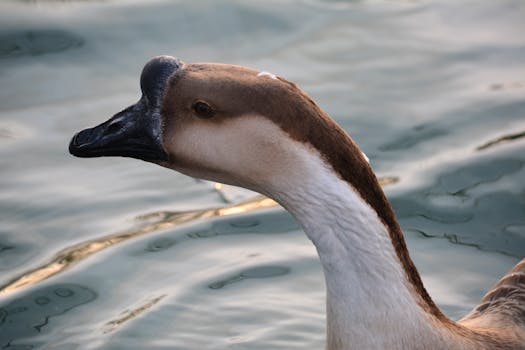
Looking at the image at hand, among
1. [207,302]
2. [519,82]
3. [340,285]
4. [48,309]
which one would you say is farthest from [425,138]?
[340,285]

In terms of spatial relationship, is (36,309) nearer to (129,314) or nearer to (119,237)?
(129,314)

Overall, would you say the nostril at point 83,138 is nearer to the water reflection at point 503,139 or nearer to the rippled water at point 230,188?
the rippled water at point 230,188

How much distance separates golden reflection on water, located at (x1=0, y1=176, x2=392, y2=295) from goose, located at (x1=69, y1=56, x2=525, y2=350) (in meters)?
1.93

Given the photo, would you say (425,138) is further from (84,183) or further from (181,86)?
(181,86)

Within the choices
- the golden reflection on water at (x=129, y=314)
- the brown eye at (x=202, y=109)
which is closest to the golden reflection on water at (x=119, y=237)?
the golden reflection on water at (x=129, y=314)

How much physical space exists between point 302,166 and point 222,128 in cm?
36

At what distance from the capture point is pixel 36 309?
5.65 metres

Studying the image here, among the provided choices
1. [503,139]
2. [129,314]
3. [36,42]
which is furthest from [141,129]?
[36,42]

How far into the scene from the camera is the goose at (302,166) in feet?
12.2

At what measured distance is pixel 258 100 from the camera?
3.77 metres

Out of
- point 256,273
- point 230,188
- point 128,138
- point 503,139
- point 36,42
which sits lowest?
point 256,273

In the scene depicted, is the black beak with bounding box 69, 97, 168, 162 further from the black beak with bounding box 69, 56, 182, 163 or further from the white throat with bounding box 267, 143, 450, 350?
the white throat with bounding box 267, 143, 450, 350

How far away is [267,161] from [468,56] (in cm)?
468

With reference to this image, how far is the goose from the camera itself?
3.71 m
